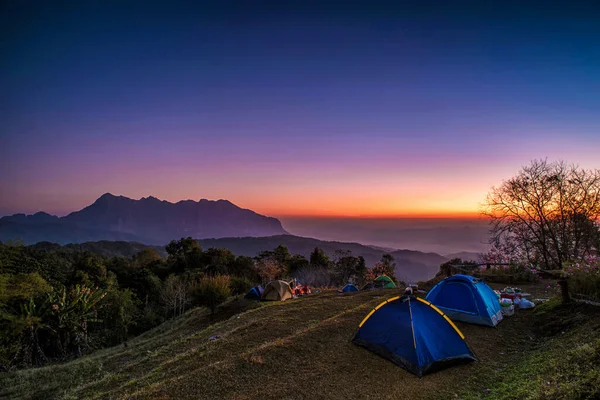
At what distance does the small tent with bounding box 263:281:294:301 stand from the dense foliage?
132 inches

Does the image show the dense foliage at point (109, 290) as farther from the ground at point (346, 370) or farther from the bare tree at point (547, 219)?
the bare tree at point (547, 219)

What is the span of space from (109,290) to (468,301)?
32170 millimetres

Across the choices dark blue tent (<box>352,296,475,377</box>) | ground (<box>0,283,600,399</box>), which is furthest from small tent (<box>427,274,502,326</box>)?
dark blue tent (<box>352,296,475,377</box>)

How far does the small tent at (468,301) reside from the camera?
32.0 ft

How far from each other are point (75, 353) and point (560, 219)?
124 ft

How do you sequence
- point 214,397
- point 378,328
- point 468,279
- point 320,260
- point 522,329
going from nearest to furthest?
1. point 214,397
2. point 378,328
3. point 522,329
4. point 468,279
5. point 320,260

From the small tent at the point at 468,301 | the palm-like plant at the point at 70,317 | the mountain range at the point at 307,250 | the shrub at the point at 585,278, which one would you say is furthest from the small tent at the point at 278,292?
the mountain range at the point at 307,250

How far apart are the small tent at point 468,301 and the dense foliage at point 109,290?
18.1 metres

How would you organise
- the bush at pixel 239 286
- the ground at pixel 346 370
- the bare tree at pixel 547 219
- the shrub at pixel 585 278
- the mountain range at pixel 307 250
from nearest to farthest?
the ground at pixel 346 370
the shrub at pixel 585 278
the bare tree at pixel 547 219
the bush at pixel 239 286
the mountain range at pixel 307 250

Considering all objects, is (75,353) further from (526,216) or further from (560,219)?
(560,219)

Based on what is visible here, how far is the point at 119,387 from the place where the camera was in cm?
751

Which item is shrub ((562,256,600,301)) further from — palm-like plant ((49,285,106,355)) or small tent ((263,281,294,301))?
palm-like plant ((49,285,106,355))

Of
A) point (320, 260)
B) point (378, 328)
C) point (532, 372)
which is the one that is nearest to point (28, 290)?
point (378, 328)

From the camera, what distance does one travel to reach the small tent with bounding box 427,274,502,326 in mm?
9750
